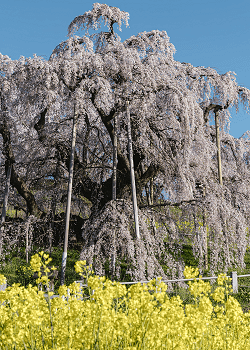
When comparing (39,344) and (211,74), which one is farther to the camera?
(211,74)

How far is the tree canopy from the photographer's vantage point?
25.2ft

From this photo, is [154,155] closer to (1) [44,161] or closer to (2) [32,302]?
(1) [44,161]

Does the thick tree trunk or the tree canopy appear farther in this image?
the thick tree trunk

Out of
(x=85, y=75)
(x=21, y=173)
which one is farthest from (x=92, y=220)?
(x=21, y=173)

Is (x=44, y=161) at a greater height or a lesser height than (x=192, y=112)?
lesser

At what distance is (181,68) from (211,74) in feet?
3.57

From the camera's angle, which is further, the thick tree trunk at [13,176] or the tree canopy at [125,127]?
the thick tree trunk at [13,176]

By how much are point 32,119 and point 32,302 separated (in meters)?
8.13

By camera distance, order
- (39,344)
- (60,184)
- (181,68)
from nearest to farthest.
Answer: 1. (39,344)
2. (181,68)
3. (60,184)

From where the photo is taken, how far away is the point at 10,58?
8.64 m

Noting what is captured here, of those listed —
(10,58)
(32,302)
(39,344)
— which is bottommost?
(39,344)

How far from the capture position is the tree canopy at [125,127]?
7.69 metres

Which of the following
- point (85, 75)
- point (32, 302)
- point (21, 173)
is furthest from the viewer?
point (21, 173)

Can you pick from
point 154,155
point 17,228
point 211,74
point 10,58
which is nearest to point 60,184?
point 17,228
